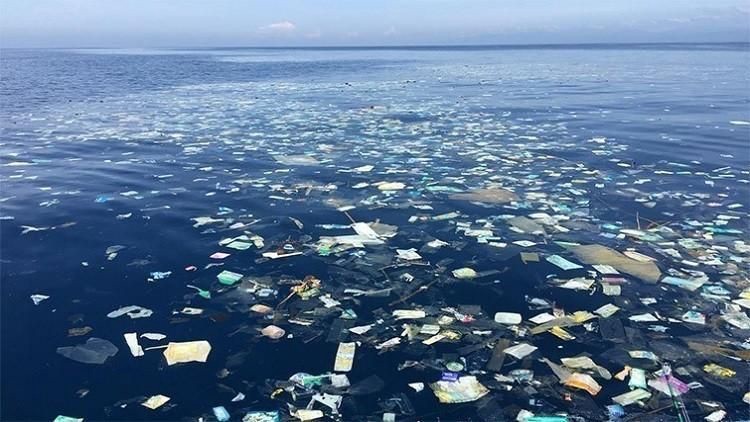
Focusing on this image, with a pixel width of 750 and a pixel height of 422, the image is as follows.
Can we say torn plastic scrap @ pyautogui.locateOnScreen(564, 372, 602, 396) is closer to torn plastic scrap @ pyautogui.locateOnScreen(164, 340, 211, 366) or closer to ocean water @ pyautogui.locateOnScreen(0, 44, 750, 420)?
ocean water @ pyautogui.locateOnScreen(0, 44, 750, 420)

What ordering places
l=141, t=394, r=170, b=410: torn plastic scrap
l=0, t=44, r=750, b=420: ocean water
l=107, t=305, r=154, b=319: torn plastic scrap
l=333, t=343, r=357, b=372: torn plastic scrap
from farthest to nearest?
l=107, t=305, r=154, b=319: torn plastic scrap
l=333, t=343, r=357, b=372: torn plastic scrap
l=0, t=44, r=750, b=420: ocean water
l=141, t=394, r=170, b=410: torn plastic scrap

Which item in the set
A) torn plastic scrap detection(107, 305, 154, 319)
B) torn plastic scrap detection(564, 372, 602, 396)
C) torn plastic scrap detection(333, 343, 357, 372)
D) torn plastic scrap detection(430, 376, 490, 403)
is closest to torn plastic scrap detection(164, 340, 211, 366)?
torn plastic scrap detection(107, 305, 154, 319)

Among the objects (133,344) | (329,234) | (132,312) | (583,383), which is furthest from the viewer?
(329,234)

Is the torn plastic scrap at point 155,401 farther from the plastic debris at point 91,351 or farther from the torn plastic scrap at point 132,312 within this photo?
the torn plastic scrap at point 132,312

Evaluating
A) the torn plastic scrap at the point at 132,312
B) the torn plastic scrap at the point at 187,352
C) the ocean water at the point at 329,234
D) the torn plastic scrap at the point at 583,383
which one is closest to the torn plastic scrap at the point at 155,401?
the ocean water at the point at 329,234

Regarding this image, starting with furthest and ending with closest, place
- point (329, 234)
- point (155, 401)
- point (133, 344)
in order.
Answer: point (329, 234)
point (133, 344)
point (155, 401)

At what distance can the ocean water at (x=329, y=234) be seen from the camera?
396cm

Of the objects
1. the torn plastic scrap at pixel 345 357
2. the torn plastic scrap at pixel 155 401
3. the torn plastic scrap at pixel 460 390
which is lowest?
the torn plastic scrap at pixel 460 390

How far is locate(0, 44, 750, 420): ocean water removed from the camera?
3963mm

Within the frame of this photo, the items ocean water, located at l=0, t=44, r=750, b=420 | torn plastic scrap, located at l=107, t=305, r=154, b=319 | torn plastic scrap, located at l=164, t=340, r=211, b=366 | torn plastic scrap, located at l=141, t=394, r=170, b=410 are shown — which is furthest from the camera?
torn plastic scrap, located at l=107, t=305, r=154, b=319

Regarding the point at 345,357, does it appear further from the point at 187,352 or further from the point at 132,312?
the point at 132,312

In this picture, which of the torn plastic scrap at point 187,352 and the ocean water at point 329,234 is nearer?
the ocean water at point 329,234

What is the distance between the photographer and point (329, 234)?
6.69m

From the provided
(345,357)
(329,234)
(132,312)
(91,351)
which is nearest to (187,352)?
(91,351)
